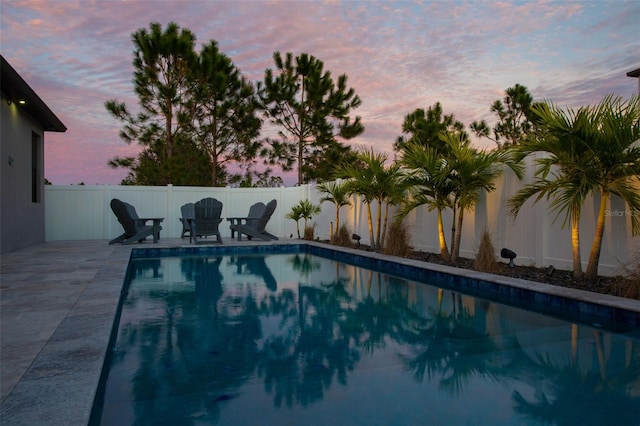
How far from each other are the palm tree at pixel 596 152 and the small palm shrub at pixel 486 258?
114 cm

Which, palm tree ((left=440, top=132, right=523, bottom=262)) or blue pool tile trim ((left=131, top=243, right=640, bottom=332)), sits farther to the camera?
palm tree ((left=440, top=132, right=523, bottom=262))

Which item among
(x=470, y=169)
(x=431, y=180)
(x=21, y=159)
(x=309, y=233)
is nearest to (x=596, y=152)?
(x=470, y=169)

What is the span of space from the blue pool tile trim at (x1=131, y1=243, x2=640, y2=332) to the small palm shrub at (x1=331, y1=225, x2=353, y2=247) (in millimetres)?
717

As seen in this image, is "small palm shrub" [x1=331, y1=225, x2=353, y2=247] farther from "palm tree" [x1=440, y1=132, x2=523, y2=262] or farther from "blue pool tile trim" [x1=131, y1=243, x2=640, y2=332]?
"palm tree" [x1=440, y1=132, x2=523, y2=262]

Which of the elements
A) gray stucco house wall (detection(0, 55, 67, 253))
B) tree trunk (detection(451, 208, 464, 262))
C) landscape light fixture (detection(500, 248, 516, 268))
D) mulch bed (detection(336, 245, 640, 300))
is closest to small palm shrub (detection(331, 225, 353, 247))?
mulch bed (detection(336, 245, 640, 300))

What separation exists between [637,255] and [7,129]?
33.4ft

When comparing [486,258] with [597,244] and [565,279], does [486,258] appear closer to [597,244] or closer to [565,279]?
[565,279]

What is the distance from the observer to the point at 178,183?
16.6 m

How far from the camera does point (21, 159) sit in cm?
936

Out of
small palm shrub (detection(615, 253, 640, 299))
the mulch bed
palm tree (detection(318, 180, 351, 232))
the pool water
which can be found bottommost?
the pool water

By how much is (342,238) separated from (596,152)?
22.2ft

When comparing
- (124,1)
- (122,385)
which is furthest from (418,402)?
(124,1)

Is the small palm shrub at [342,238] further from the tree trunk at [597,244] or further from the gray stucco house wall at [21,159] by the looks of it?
the gray stucco house wall at [21,159]

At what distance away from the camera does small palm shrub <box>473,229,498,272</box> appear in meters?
6.35
